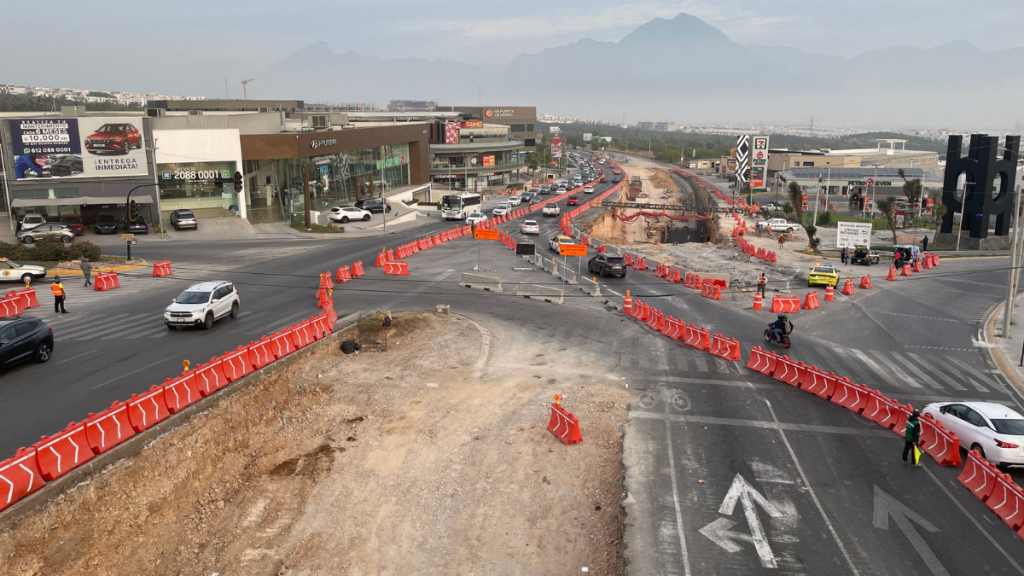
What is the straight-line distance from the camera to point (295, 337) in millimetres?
25500

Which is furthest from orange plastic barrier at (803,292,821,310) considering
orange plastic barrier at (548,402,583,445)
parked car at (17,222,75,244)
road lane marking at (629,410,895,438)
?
parked car at (17,222,75,244)

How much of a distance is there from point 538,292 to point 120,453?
2471cm

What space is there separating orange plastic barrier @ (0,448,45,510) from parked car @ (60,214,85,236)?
4364cm

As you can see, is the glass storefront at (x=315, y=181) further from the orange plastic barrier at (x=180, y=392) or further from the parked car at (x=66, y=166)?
the orange plastic barrier at (x=180, y=392)

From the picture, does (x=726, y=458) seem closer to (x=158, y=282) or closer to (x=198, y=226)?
(x=158, y=282)

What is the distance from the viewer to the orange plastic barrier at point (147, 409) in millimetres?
16891

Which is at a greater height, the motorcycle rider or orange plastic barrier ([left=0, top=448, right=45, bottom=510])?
orange plastic barrier ([left=0, top=448, right=45, bottom=510])

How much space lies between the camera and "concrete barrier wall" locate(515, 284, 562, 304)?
37500 mm

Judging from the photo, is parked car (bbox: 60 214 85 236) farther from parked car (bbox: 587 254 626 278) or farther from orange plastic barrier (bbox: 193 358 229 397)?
parked car (bbox: 587 254 626 278)

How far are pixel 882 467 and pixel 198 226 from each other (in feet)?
180

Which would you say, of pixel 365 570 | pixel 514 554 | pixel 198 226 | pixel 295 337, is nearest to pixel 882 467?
pixel 514 554

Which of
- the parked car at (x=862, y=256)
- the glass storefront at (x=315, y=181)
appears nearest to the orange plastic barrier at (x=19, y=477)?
the glass storefront at (x=315, y=181)

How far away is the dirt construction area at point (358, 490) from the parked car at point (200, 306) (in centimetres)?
518

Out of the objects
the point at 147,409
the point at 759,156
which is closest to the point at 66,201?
the point at 147,409
